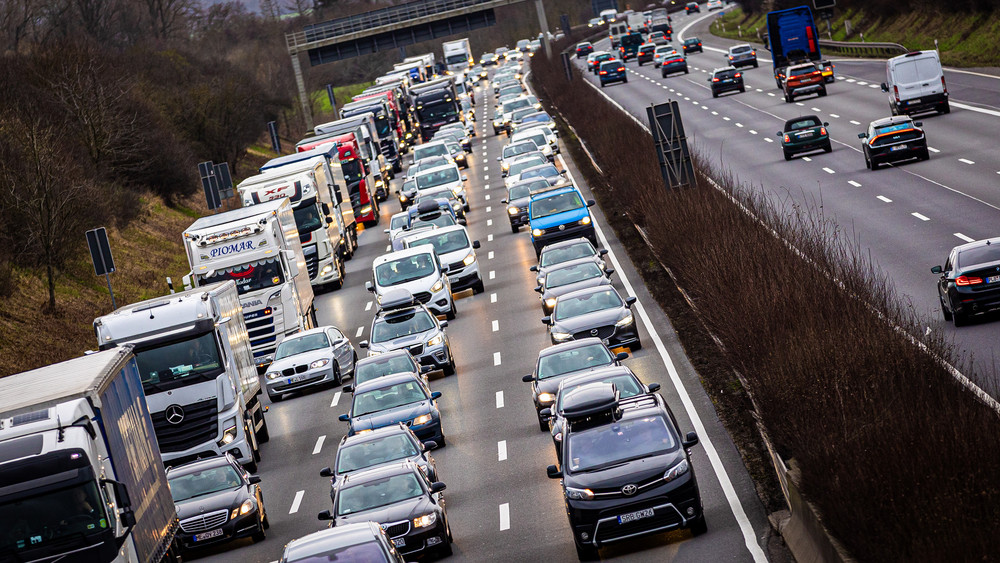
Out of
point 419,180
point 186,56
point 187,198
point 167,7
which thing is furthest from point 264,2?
point 419,180

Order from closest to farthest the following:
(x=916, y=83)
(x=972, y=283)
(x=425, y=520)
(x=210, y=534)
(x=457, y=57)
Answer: (x=425, y=520) → (x=210, y=534) → (x=972, y=283) → (x=916, y=83) → (x=457, y=57)

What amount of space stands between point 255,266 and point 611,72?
6221cm

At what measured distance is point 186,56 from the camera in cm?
9400

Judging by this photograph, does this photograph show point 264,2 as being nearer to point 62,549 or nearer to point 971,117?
point 971,117

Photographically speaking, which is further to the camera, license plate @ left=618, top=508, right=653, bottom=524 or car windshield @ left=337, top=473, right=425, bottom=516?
car windshield @ left=337, top=473, right=425, bottom=516

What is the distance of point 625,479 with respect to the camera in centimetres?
1555

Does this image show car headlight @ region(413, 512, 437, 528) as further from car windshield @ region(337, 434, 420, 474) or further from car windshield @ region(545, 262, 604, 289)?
car windshield @ region(545, 262, 604, 289)

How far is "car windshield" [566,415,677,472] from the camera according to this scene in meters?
15.9

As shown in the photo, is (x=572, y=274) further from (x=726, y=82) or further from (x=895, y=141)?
(x=726, y=82)

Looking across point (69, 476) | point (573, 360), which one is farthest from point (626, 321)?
point (69, 476)

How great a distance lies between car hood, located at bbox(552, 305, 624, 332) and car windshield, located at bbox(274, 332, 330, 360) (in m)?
7.27

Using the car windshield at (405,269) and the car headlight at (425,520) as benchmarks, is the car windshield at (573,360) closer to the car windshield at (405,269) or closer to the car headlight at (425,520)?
the car headlight at (425,520)

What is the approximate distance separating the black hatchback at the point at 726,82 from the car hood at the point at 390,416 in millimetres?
51254

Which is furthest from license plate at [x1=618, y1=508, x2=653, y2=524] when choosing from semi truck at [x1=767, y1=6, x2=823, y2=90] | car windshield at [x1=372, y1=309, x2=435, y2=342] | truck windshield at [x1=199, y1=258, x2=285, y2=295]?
semi truck at [x1=767, y1=6, x2=823, y2=90]
